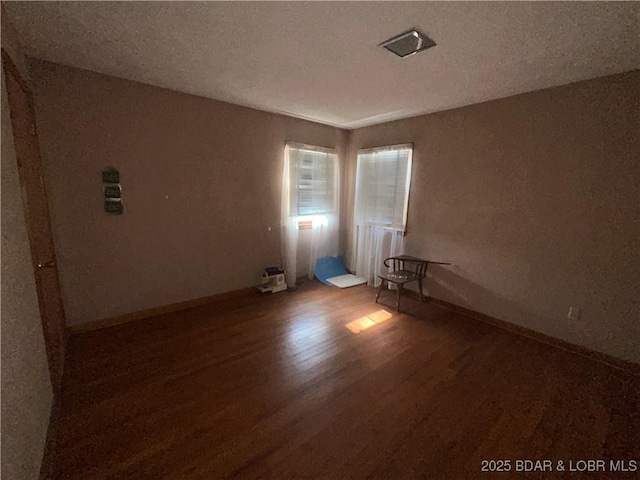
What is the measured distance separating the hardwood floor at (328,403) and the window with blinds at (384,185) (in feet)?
5.47

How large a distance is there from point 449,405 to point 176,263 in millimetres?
2988

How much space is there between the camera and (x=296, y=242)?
4059 mm

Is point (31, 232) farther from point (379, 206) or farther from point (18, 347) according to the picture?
point (379, 206)

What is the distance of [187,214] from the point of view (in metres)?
3.12

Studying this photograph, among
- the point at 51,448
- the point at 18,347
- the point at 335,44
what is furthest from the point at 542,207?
the point at 51,448

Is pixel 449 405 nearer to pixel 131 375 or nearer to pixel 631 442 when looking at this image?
pixel 631 442

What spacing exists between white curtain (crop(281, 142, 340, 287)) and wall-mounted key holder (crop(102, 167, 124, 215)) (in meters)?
1.91

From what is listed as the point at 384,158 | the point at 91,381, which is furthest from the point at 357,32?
the point at 91,381

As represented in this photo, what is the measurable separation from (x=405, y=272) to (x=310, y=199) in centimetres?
178

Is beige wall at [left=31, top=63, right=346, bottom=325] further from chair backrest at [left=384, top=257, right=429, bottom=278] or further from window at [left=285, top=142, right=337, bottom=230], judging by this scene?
chair backrest at [left=384, top=257, right=429, bottom=278]

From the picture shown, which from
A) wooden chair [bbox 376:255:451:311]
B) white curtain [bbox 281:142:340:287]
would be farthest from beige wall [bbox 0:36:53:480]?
wooden chair [bbox 376:255:451:311]

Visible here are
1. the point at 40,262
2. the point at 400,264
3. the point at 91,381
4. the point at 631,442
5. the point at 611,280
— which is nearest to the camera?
the point at 631,442

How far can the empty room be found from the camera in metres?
1.50

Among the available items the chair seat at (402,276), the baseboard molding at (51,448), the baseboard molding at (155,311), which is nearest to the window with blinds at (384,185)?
the chair seat at (402,276)
